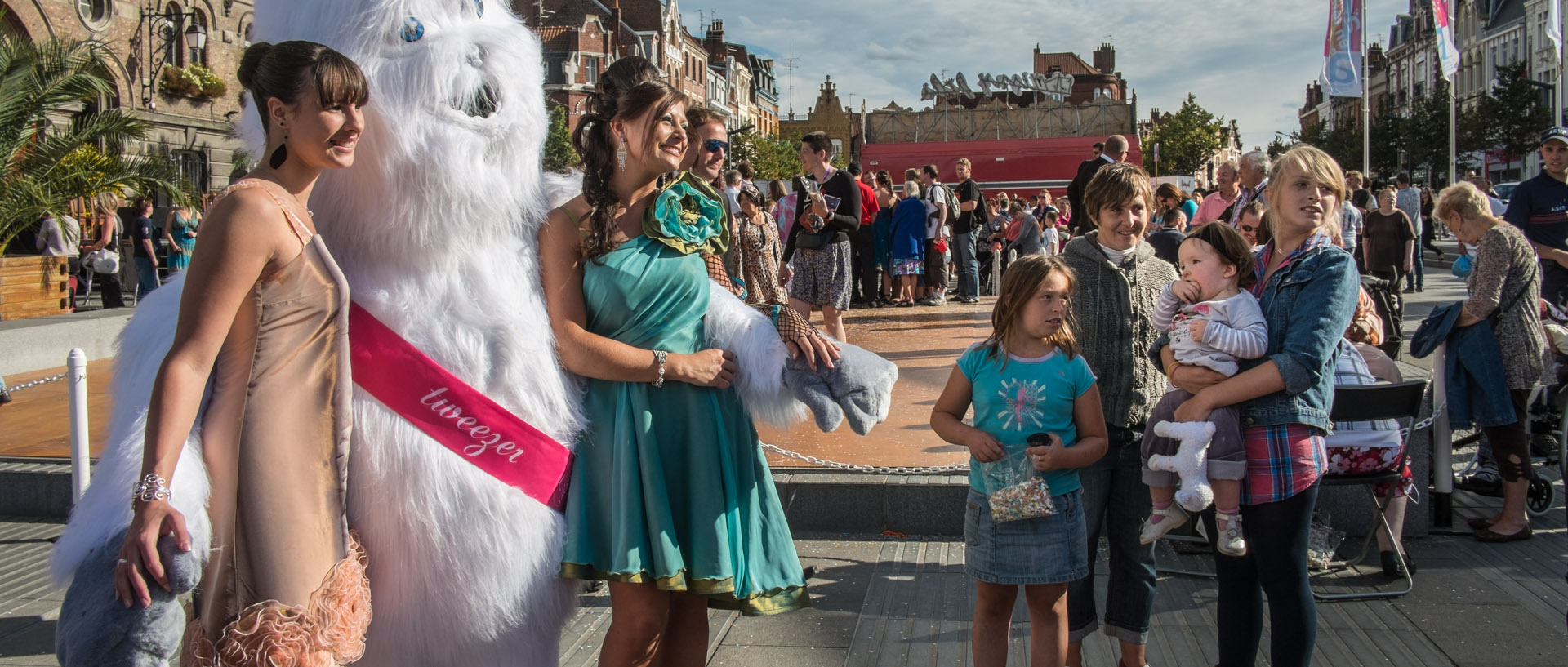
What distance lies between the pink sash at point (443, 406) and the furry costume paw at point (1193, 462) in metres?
1.67

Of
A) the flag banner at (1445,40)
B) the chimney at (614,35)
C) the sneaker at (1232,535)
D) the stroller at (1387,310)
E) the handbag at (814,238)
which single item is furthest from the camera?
the chimney at (614,35)

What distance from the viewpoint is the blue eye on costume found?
242cm

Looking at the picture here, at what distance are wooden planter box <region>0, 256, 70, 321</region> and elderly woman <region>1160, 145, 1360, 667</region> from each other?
42.9ft

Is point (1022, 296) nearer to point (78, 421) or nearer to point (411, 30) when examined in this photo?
point (411, 30)

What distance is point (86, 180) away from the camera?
42.3ft

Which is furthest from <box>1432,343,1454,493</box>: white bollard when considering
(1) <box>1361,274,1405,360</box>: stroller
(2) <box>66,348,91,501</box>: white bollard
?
(2) <box>66,348,91,501</box>: white bollard

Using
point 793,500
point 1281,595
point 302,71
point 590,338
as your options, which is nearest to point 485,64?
point 302,71

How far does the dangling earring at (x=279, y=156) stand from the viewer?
2094 mm

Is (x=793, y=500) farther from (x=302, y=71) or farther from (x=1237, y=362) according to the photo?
(x=302, y=71)

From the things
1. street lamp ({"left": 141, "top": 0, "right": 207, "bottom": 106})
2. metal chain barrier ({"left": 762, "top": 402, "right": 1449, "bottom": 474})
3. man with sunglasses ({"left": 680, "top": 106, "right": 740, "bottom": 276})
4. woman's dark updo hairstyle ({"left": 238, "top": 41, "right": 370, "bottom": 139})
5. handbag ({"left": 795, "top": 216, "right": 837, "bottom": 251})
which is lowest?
metal chain barrier ({"left": 762, "top": 402, "right": 1449, "bottom": 474})

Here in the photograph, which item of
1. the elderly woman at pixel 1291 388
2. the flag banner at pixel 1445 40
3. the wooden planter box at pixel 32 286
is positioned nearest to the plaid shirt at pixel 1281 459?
the elderly woman at pixel 1291 388

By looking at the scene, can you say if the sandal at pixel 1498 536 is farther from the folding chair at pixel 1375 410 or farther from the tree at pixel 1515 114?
the tree at pixel 1515 114

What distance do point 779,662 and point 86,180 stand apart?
41.6ft

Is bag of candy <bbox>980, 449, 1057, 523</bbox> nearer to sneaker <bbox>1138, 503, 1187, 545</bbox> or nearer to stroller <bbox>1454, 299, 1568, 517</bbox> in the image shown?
sneaker <bbox>1138, 503, 1187, 545</bbox>
